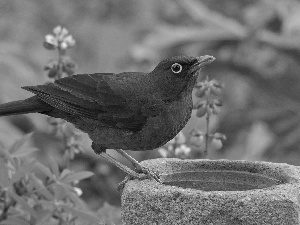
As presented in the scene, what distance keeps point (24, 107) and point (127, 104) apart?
1.87 ft

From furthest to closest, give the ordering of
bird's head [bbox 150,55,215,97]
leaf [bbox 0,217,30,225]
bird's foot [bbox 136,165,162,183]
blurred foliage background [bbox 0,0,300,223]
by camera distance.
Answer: blurred foliage background [bbox 0,0,300,223]
leaf [bbox 0,217,30,225]
bird's head [bbox 150,55,215,97]
bird's foot [bbox 136,165,162,183]

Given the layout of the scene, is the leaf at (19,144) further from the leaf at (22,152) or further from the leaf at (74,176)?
the leaf at (74,176)

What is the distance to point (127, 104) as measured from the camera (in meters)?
3.40

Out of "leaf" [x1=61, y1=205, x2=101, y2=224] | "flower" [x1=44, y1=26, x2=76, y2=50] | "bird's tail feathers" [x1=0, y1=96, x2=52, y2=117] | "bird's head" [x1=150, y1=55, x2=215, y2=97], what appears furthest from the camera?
"flower" [x1=44, y1=26, x2=76, y2=50]

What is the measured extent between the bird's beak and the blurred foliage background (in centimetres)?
293

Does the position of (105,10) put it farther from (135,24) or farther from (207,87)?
(207,87)

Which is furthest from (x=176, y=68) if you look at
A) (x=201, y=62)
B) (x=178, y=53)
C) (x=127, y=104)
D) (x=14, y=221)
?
(x=178, y=53)

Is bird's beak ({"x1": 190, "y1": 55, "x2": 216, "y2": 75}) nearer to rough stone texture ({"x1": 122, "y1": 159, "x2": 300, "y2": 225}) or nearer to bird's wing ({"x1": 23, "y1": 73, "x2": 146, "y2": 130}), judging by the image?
bird's wing ({"x1": 23, "y1": 73, "x2": 146, "y2": 130})

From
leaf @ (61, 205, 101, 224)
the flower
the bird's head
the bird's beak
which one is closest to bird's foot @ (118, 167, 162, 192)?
leaf @ (61, 205, 101, 224)

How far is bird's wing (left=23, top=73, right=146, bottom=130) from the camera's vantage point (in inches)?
135

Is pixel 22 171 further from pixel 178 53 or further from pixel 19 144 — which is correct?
pixel 178 53

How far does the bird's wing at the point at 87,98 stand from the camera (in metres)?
3.42

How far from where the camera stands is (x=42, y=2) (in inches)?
351

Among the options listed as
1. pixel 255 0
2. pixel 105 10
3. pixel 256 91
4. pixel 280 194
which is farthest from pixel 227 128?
pixel 280 194
